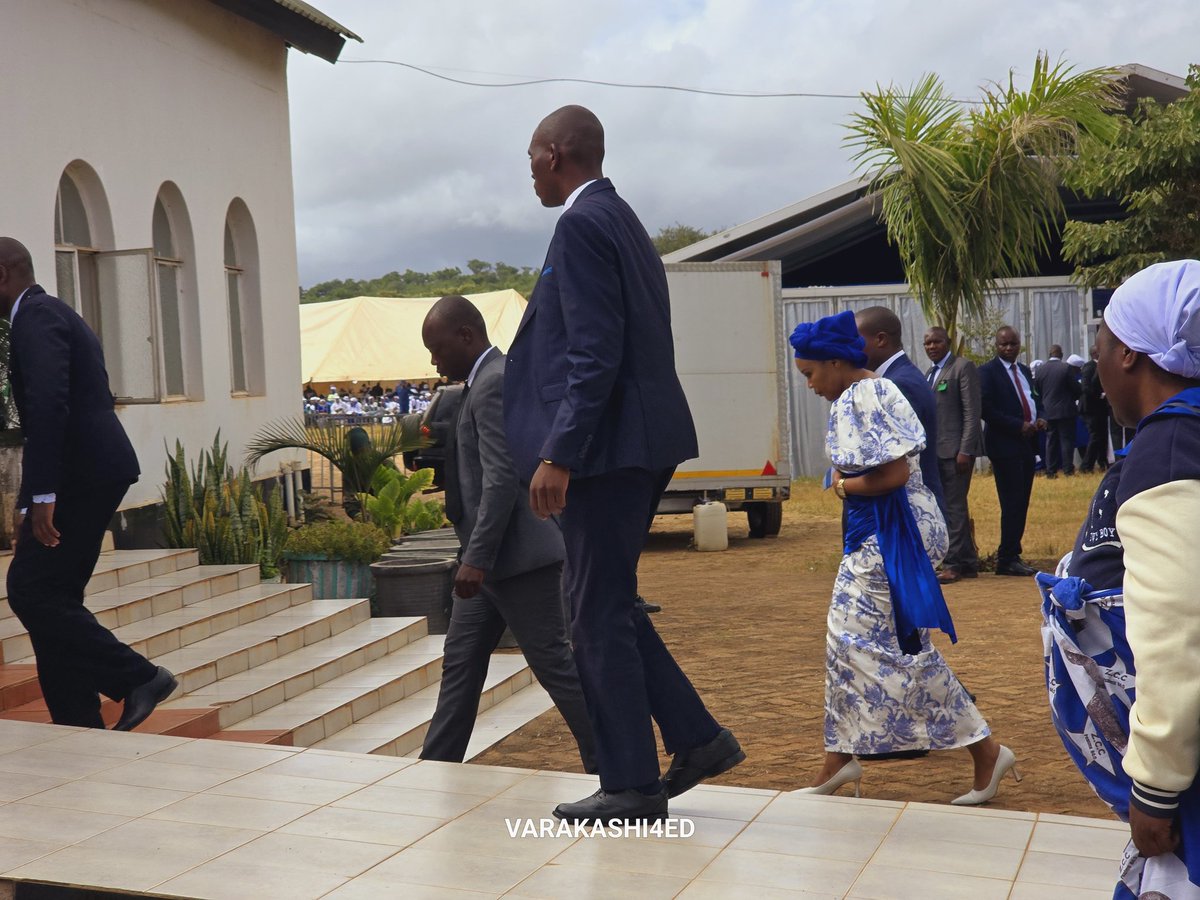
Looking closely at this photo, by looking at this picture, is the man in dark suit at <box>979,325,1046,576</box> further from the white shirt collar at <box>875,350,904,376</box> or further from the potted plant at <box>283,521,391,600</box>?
the potted plant at <box>283,521,391,600</box>

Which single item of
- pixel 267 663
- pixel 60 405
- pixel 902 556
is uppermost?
pixel 60 405

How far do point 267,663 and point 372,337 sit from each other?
28.6m

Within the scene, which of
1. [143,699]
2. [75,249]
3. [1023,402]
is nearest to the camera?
[143,699]

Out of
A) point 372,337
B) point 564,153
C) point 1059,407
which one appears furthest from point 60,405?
point 372,337

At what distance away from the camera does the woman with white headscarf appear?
217 centimetres

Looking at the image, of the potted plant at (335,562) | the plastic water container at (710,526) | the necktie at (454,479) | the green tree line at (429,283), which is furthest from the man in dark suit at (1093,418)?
the green tree line at (429,283)

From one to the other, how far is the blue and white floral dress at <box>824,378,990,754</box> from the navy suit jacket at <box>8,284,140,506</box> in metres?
3.01

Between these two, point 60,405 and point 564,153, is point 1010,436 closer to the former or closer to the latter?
point 60,405

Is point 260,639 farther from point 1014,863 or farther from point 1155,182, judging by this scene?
point 1155,182

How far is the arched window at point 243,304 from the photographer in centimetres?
1341

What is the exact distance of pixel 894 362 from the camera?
6906 millimetres

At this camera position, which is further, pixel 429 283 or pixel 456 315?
pixel 429 283

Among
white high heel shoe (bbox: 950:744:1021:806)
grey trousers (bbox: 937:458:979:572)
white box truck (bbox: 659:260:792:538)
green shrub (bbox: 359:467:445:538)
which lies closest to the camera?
white high heel shoe (bbox: 950:744:1021:806)

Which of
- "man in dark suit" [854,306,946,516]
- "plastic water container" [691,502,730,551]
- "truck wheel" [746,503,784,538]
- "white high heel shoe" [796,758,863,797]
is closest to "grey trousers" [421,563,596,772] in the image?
"white high heel shoe" [796,758,863,797]
